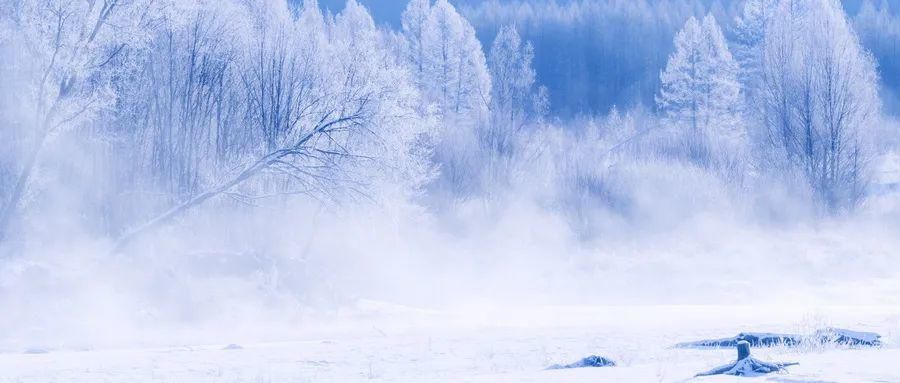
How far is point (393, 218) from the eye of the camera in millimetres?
22516

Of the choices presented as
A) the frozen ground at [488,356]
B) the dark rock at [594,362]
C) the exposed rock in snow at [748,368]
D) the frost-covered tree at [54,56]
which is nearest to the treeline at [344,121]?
the frost-covered tree at [54,56]

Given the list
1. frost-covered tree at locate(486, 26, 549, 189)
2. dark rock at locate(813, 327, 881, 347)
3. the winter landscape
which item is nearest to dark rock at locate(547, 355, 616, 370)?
the winter landscape

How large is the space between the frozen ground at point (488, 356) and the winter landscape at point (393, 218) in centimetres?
8

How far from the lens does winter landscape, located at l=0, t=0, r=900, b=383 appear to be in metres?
12.6

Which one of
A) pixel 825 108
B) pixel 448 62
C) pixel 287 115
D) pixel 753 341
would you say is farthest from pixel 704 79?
pixel 753 341

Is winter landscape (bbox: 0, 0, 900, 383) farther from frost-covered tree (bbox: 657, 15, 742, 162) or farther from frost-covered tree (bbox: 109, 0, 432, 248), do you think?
frost-covered tree (bbox: 657, 15, 742, 162)

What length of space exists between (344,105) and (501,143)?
20.7m

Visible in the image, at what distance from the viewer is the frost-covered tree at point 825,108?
113ft

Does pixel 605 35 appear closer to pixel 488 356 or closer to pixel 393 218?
pixel 393 218

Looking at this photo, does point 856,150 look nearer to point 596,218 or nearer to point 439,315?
point 596,218

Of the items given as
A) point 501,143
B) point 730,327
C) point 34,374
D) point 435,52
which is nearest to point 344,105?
point 730,327

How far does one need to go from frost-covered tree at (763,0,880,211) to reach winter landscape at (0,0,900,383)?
85 millimetres

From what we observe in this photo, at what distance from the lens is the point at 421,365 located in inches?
443

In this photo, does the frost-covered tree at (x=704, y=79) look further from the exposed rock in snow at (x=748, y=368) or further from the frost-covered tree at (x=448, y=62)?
the exposed rock in snow at (x=748, y=368)
